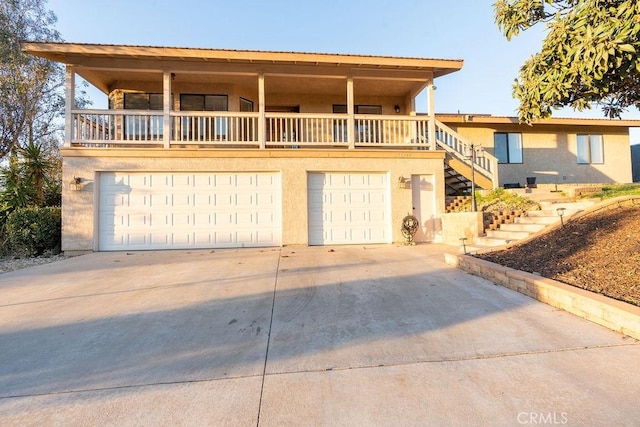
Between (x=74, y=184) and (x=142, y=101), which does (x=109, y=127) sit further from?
(x=142, y=101)

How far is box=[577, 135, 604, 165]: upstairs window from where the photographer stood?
586 inches

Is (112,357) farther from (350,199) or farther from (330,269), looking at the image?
(350,199)

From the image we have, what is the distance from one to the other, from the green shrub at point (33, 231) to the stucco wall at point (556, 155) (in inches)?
575

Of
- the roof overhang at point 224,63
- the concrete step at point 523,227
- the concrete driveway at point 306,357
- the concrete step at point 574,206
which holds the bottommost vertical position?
the concrete driveway at point 306,357

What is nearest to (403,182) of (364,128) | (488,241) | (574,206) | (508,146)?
(364,128)

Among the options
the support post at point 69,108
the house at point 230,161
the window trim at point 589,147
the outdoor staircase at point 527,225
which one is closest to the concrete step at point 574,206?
the outdoor staircase at point 527,225

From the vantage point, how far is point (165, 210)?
915 centimetres

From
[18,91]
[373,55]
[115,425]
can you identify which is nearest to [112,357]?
[115,425]

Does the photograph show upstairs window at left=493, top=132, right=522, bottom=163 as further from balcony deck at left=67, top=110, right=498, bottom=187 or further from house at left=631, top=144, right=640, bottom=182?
house at left=631, top=144, right=640, bottom=182

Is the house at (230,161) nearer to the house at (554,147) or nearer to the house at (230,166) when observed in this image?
the house at (230,166)

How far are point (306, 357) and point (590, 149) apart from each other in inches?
706

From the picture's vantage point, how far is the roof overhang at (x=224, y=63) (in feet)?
29.2

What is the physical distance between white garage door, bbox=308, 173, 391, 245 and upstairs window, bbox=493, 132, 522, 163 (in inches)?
299

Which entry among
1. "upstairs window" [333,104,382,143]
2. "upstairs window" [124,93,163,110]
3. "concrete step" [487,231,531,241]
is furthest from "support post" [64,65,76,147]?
"concrete step" [487,231,531,241]
